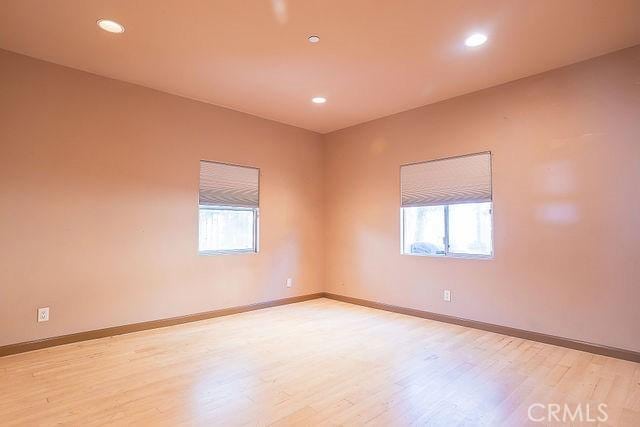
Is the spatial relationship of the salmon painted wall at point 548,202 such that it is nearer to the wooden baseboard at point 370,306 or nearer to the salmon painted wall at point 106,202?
the wooden baseboard at point 370,306

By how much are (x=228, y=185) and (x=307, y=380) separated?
2909mm

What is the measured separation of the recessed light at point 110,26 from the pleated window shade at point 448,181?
360 centimetres

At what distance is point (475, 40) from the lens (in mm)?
3004

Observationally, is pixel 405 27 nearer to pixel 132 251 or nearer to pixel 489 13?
pixel 489 13

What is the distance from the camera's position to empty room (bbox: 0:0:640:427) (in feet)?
8.28

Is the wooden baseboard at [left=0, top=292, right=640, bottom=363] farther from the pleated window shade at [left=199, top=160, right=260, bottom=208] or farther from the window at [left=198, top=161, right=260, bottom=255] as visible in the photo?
the pleated window shade at [left=199, top=160, right=260, bottom=208]

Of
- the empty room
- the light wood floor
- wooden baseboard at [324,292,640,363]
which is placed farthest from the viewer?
wooden baseboard at [324,292,640,363]

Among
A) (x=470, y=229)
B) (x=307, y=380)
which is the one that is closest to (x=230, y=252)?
(x=307, y=380)

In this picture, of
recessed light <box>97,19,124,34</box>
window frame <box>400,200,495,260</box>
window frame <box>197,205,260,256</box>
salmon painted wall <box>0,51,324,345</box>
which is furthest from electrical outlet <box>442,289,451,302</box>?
recessed light <box>97,19,124,34</box>

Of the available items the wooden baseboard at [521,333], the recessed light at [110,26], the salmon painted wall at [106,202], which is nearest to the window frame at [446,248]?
the wooden baseboard at [521,333]

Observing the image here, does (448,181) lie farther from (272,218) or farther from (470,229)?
(272,218)

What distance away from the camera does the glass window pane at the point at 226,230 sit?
456 centimetres

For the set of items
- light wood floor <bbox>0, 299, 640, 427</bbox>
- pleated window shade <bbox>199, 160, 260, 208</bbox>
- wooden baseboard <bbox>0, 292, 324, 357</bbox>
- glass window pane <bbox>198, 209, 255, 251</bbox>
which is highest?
pleated window shade <bbox>199, 160, 260, 208</bbox>

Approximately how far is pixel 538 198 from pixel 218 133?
12.8ft
